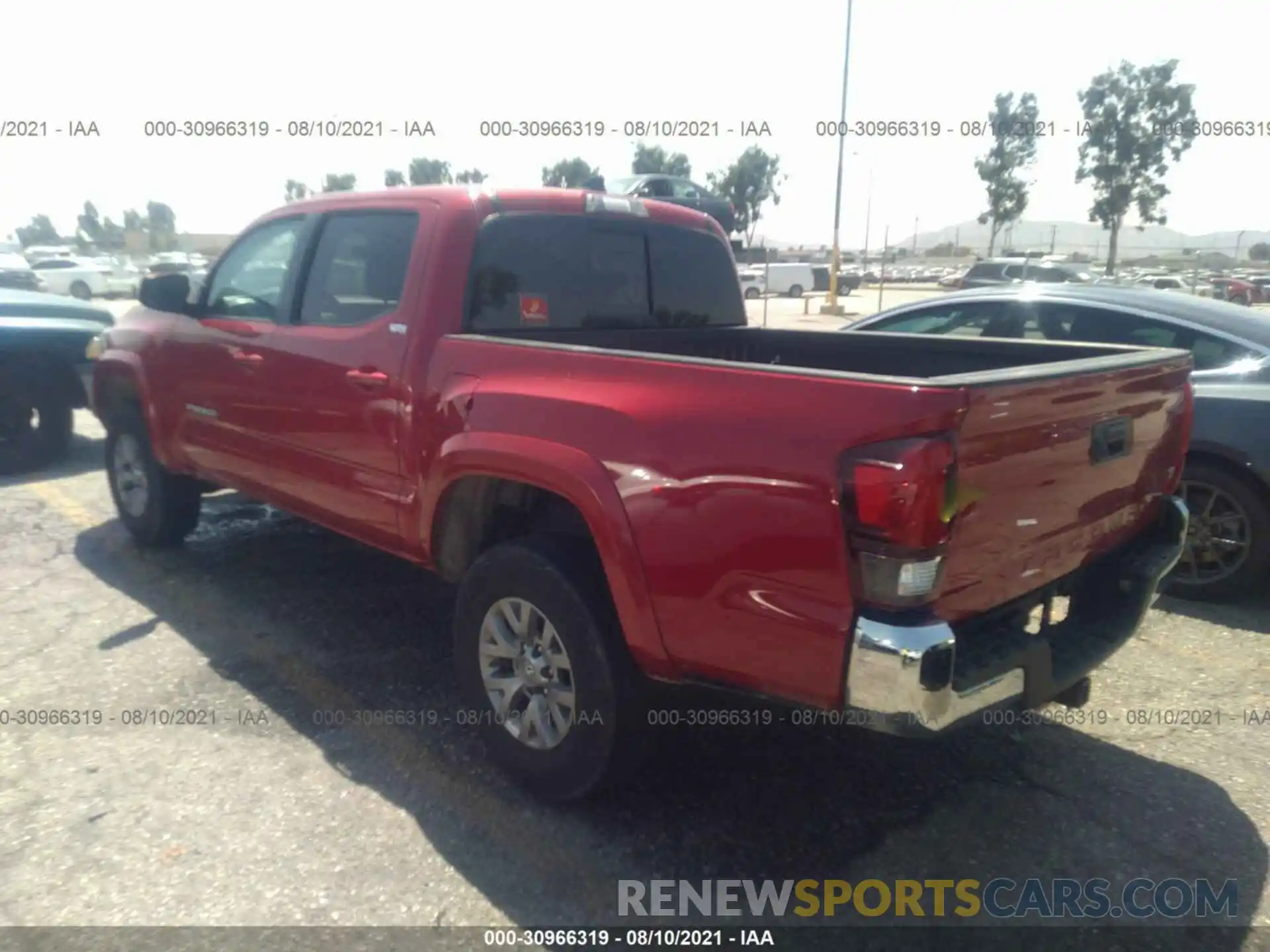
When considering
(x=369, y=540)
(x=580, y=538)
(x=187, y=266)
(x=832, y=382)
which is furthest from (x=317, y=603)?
(x=187, y=266)

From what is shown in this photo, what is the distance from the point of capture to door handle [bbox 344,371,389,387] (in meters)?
3.74

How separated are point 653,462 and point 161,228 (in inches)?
2443

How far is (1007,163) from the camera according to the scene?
3641 centimetres

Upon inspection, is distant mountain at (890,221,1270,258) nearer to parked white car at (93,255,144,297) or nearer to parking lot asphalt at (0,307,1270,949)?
parking lot asphalt at (0,307,1270,949)

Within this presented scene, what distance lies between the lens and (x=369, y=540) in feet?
13.3

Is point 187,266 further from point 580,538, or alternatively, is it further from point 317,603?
point 580,538

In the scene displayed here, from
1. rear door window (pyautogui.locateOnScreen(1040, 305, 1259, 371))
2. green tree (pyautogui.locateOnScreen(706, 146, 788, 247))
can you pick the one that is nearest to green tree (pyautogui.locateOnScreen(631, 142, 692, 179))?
green tree (pyautogui.locateOnScreen(706, 146, 788, 247))

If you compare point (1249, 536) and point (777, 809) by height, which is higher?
point (1249, 536)

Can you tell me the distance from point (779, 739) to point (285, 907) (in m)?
1.83

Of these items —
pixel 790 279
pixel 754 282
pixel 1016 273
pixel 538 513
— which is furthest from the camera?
pixel 790 279

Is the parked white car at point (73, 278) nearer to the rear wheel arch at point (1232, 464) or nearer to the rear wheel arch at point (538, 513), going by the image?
the rear wheel arch at point (538, 513)

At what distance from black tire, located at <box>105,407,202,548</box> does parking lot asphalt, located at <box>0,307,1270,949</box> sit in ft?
3.07

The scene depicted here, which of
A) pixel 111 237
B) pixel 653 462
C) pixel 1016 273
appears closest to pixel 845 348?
pixel 653 462

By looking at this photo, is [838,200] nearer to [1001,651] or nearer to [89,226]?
[1001,651]
